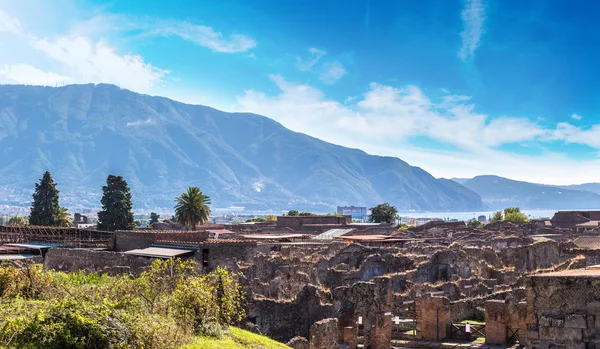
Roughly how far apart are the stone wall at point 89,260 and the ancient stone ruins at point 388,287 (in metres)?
0.09

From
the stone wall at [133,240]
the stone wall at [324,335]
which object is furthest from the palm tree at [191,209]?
the stone wall at [324,335]

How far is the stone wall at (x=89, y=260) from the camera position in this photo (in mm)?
42281

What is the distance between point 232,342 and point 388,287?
13039 mm

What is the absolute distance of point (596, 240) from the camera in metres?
58.9

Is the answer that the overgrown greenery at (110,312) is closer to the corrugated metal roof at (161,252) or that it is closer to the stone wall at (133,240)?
the corrugated metal roof at (161,252)

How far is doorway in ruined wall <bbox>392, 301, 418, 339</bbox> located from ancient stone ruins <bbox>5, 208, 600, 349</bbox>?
0.06m

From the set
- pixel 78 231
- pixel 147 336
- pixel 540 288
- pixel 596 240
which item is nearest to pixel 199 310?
pixel 147 336

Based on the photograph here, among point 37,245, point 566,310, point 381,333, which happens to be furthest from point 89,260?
point 566,310

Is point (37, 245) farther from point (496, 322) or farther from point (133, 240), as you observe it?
point (496, 322)

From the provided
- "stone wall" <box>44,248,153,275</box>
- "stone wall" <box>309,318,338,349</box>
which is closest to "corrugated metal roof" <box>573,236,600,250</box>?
"stone wall" <box>44,248,153,275</box>

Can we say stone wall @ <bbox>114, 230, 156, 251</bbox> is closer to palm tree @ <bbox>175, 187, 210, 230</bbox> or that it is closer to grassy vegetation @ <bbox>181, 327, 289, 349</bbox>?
palm tree @ <bbox>175, 187, 210, 230</bbox>

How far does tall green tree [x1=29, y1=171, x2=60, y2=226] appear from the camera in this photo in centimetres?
7825

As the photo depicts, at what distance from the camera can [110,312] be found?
1426 cm

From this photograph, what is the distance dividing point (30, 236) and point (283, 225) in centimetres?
4471
